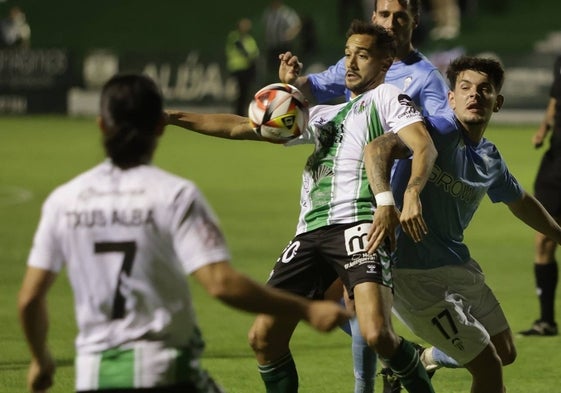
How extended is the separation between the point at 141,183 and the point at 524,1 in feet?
120

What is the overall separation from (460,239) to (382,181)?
37.4 inches

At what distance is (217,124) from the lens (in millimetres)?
7047

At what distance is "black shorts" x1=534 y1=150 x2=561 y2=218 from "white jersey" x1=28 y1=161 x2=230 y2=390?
6150 millimetres

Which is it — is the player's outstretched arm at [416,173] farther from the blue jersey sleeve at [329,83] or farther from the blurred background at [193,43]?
the blurred background at [193,43]

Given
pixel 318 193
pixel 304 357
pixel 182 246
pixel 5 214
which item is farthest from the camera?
pixel 5 214

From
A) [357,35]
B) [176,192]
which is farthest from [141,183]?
[357,35]

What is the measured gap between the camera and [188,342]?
4727mm

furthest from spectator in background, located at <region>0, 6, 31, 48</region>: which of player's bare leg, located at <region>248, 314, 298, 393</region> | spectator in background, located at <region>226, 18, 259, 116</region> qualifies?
player's bare leg, located at <region>248, 314, 298, 393</region>

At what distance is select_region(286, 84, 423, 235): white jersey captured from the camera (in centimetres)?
661

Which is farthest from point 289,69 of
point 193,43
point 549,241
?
point 193,43

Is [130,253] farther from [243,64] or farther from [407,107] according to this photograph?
[243,64]

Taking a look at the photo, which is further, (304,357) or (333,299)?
(304,357)

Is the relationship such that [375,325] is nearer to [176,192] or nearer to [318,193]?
[318,193]

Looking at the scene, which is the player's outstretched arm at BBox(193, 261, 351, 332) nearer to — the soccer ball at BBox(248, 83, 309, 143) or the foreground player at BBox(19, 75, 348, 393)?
Result: the foreground player at BBox(19, 75, 348, 393)
